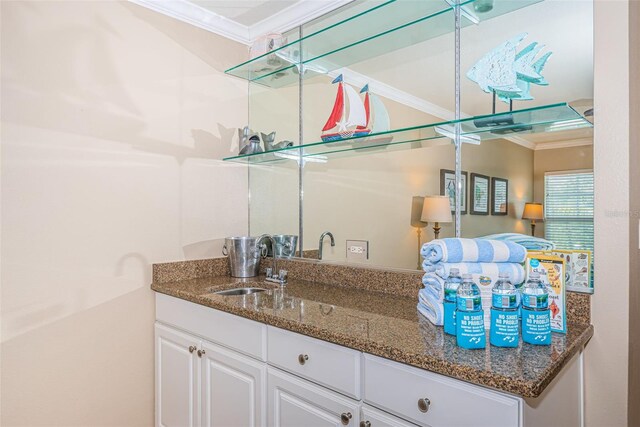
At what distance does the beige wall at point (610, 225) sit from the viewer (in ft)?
4.09

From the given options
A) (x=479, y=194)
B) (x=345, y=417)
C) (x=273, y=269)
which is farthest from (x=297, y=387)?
(x=479, y=194)

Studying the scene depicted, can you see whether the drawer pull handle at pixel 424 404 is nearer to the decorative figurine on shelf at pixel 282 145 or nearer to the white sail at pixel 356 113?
the white sail at pixel 356 113

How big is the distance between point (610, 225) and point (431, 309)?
638 millimetres

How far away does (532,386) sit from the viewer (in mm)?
883

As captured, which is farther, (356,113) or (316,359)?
(356,113)

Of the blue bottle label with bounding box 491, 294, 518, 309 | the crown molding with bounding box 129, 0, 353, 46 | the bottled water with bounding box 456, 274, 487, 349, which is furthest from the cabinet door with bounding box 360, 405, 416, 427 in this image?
the crown molding with bounding box 129, 0, 353, 46

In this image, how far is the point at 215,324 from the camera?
5.76 feet

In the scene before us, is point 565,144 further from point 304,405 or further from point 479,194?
point 304,405

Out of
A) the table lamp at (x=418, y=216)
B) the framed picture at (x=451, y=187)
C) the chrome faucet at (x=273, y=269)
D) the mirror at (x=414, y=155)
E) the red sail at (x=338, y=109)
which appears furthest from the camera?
the chrome faucet at (x=273, y=269)

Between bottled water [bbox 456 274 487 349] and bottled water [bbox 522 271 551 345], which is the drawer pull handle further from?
→ bottled water [bbox 522 271 551 345]

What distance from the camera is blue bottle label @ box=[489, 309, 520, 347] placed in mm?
1089

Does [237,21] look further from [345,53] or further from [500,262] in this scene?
[500,262]

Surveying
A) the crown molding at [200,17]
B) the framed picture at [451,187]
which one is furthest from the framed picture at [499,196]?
the crown molding at [200,17]

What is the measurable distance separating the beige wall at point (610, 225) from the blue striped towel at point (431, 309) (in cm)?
51
